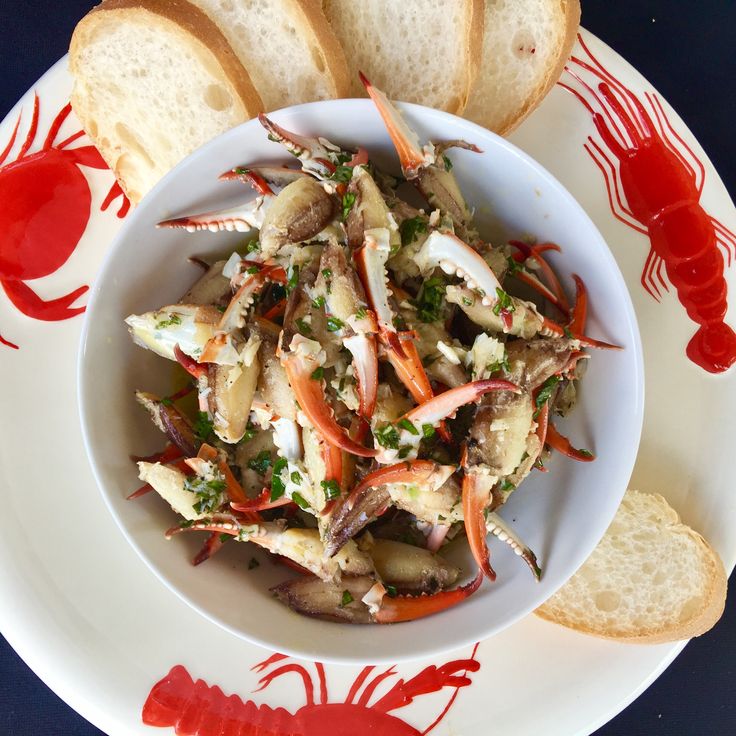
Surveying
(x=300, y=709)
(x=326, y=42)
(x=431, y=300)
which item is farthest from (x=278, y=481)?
(x=326, y=42)

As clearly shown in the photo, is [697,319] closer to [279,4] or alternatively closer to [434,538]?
[434,538]

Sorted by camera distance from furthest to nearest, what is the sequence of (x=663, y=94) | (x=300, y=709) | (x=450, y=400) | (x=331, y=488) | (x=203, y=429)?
(x=663, y=94), (x=300, y=709), (x=203, y=429), (x=331, y=488), (x=450, y=400)

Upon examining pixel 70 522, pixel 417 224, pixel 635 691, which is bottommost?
pixel 635 691

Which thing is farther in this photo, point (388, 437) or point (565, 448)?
point (565, 448)

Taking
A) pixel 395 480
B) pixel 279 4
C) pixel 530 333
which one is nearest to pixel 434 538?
pixel 395 480

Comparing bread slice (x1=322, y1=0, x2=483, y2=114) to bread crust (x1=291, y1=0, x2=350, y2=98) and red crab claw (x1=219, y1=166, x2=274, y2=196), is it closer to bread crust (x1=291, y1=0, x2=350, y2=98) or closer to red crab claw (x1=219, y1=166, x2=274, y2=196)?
bread crust (x1=291, y1=0, x2=350, y2=98)

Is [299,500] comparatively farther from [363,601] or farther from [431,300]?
[431,300]

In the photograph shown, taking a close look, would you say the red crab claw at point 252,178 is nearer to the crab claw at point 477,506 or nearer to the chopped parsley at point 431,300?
the chopped parsley at point 431,300
